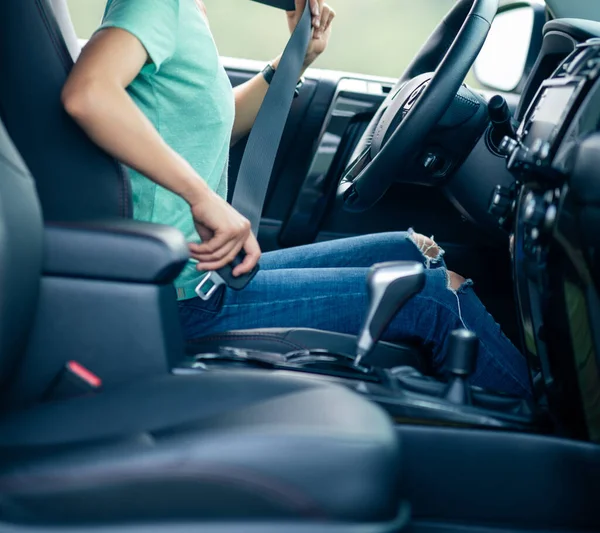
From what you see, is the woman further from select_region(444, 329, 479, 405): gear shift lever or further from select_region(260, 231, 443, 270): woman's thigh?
select_region(444, 329, 479, 405): gear shift lever

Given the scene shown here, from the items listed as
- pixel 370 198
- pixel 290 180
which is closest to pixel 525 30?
pixel 290 180

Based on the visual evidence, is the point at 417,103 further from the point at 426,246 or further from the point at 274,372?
the point at 274,372

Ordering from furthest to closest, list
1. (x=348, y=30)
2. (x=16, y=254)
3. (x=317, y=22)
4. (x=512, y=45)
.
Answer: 1. (x=348, y=30)
2. (x=512, y=45)
3. (x=317, y=22)
4. (x=16, y=254)

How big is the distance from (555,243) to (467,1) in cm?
→ 70

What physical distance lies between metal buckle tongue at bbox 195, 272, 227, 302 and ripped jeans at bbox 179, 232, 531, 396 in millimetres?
33

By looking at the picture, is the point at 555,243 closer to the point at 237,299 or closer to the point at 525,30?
the point at 237,299

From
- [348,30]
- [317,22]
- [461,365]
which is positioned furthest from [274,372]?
[348,30]

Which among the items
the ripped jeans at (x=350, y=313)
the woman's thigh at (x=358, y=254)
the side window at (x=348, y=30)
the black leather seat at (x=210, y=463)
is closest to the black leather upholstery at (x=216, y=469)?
the black leather seat at (x=210, y=463)

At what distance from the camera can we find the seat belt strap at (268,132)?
1.41 m

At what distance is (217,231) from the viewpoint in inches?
45.8

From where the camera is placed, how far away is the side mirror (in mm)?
2105

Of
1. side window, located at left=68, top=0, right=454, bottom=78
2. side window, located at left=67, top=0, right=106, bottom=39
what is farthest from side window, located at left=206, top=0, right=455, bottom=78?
side window, located at left=67, top=0, right=106, bottom=39

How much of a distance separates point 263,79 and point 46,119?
76cm

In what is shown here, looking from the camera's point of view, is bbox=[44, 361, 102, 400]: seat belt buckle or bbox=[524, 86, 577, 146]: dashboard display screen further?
bbox=[524, 86, 577, 146]: dashboard display screen
